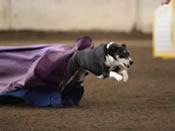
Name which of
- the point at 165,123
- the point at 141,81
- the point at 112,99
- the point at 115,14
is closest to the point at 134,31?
the point at 115,14

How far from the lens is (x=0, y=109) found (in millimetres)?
6215

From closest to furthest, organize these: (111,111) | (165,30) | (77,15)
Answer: (111,111) → (165,30) → (77,15)

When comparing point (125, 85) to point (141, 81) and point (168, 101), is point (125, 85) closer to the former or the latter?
point (141, 81)

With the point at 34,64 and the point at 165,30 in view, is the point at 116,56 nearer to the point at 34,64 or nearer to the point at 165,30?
the point at 34,64

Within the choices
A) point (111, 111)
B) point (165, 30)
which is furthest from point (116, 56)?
point (165, 30)

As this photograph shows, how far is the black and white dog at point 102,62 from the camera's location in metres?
5.89

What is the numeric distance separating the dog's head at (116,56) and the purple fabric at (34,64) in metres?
0.55

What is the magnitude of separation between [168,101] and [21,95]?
1.86m

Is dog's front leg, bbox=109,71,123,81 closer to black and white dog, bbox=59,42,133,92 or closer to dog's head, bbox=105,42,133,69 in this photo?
black and white dog, bbox=59,42,133,92

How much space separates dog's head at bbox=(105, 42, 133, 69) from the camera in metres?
5.92

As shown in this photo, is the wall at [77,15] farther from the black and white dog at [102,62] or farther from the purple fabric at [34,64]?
the black and white dog at [102,62]

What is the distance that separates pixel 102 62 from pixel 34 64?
0.91m

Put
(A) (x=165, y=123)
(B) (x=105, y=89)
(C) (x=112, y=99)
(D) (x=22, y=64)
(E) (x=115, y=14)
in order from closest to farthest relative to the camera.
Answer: (A) (x=165, y=123), (D) (x=22, y=64), (C) (x=112, y=99), (B) (x=105, y=89), (E) (x=115, y=14)

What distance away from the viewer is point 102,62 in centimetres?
586
